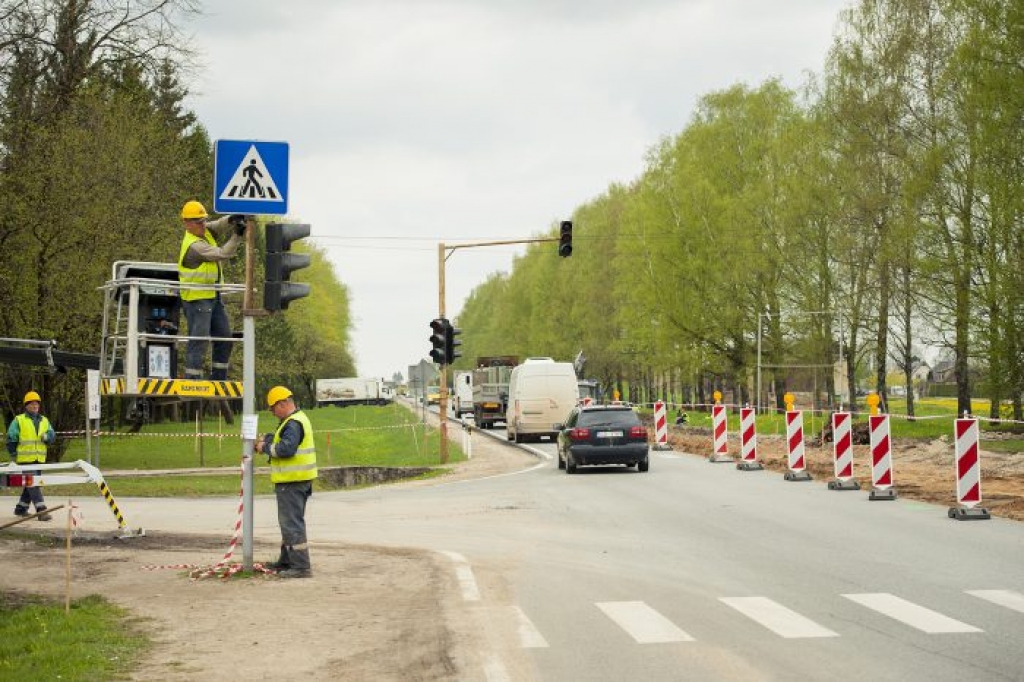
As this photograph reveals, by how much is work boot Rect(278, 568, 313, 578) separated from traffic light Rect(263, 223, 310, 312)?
259cm

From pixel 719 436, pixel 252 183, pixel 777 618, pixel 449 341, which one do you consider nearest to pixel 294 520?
pixel 252 183

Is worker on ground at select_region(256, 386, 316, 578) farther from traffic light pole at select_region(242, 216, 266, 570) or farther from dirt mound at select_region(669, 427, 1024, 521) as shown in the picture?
dirt mound at select_region(669, 427, 1024, 521)

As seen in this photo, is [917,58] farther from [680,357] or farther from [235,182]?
[235,182]

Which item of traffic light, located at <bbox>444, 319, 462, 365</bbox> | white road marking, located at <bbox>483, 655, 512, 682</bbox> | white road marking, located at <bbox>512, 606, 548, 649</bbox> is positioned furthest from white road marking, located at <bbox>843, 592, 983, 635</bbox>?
traffic light, located at <bbox>444, 319, 462, 365</bbox>

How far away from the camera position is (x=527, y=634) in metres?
9.70

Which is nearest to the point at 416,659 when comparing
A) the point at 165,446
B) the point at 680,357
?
the point at 165,446

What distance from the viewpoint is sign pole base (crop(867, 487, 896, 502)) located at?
838 inches

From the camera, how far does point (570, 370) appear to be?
43.1 meters

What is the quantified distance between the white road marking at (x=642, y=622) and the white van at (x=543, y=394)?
1226 inches

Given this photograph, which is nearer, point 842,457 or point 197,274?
point 197,274

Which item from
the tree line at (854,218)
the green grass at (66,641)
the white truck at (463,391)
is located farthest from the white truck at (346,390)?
the green grass at (66,641)

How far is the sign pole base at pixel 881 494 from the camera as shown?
21.3 m

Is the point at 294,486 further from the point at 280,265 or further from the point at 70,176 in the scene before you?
the point at 70,176

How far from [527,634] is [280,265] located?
5275 mm
